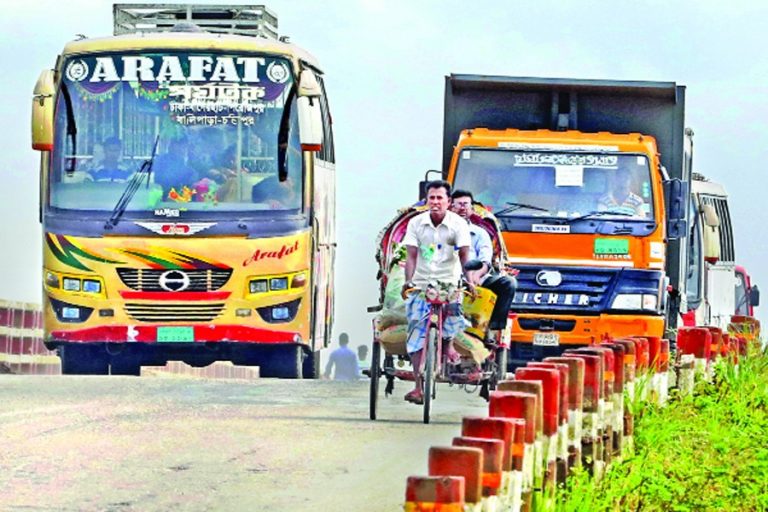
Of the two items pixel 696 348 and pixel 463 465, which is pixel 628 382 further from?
pixel 463 465

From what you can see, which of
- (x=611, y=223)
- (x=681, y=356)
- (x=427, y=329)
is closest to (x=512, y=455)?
(x=427, y=329)

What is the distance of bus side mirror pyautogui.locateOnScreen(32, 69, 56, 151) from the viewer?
24.4 meters

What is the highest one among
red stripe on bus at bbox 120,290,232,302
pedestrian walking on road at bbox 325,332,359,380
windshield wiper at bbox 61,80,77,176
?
windshield wiper at bbox 61,80,77,176

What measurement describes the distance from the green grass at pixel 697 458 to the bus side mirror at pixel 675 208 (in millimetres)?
4526

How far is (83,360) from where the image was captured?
26125 mm

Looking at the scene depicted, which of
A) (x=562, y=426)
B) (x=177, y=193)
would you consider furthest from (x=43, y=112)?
(x=562, y=426)

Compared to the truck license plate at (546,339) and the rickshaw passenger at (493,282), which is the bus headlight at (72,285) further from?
the rickshaw passenger at (493,282)

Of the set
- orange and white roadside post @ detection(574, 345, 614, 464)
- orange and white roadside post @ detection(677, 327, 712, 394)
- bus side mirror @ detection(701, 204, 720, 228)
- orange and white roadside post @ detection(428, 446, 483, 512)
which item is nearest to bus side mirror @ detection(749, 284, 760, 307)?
bus side mirror @ detection(701, 204, 720, 228)

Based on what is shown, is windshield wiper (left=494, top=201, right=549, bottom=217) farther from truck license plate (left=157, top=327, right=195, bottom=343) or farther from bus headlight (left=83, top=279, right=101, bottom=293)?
bus headlight (left=83, top=279, right=101, bottom=293)

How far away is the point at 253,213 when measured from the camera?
2495cm

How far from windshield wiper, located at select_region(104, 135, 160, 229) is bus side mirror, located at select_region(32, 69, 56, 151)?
998 millimetres

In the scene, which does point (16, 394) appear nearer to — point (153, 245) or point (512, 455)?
point (153, 245)

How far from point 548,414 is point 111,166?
52.1 feet

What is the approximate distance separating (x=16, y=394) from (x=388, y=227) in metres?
3.98
